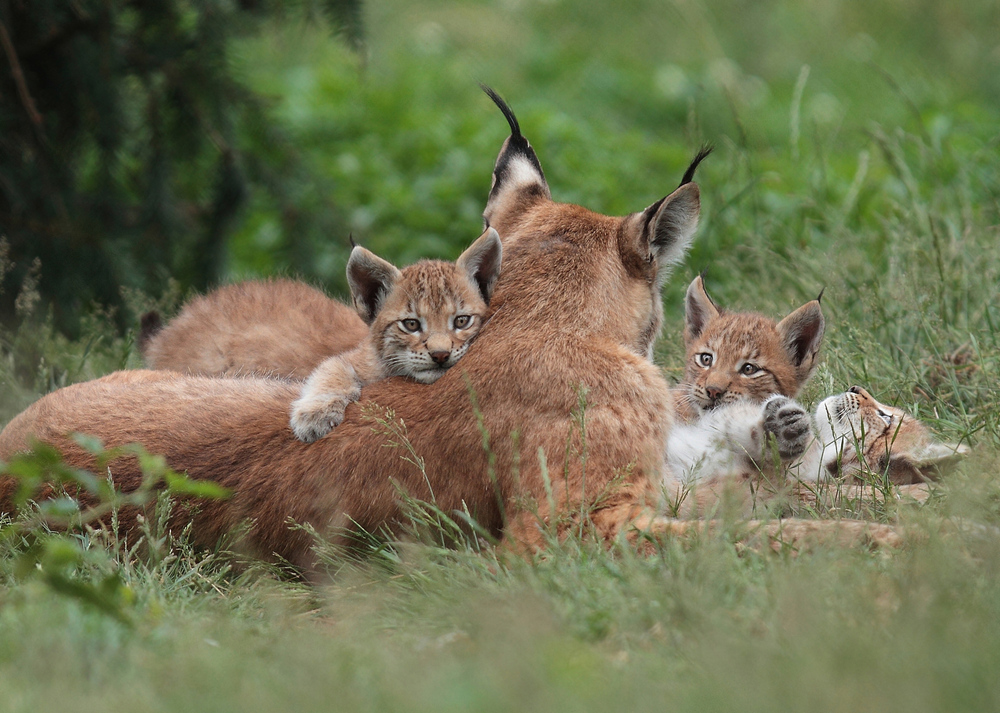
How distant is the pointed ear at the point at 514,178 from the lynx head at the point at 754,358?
0.96 m

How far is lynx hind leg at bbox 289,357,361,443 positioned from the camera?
11.9 ft

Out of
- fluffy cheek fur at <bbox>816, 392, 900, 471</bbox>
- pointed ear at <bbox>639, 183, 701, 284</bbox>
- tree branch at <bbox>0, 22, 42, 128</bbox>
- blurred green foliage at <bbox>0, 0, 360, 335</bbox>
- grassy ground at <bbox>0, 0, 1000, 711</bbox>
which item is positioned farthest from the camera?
blurred green foliage at <bbox>0, 0, 360, 335</bbox>

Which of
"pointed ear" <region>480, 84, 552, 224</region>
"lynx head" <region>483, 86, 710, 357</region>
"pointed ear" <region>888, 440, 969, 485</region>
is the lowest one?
"pointed ear" <region>888, 440, 969, 485</region>

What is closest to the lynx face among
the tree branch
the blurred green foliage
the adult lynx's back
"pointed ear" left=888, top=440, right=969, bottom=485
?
the adult lynx's back

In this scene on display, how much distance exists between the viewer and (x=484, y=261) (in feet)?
13.1

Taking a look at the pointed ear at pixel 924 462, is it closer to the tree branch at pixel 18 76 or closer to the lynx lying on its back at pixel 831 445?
the lynx lying on its back at pixel 831 445

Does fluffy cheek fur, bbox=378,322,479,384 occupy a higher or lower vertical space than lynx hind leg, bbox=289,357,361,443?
higher

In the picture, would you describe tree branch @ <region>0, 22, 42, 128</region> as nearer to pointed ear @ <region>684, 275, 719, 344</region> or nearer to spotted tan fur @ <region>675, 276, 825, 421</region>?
pointed ear @ <region>684, 275, 719, 344</region>

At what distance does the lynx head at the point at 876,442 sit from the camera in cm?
377

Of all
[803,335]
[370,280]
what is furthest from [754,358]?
[370,280]

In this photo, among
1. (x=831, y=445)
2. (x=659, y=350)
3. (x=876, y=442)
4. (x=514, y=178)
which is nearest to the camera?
(x=876, y=442)

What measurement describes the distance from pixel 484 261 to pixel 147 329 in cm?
220

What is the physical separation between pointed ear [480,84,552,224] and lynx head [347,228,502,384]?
13.3 inches

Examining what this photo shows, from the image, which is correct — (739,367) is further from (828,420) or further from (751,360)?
(828,420)
